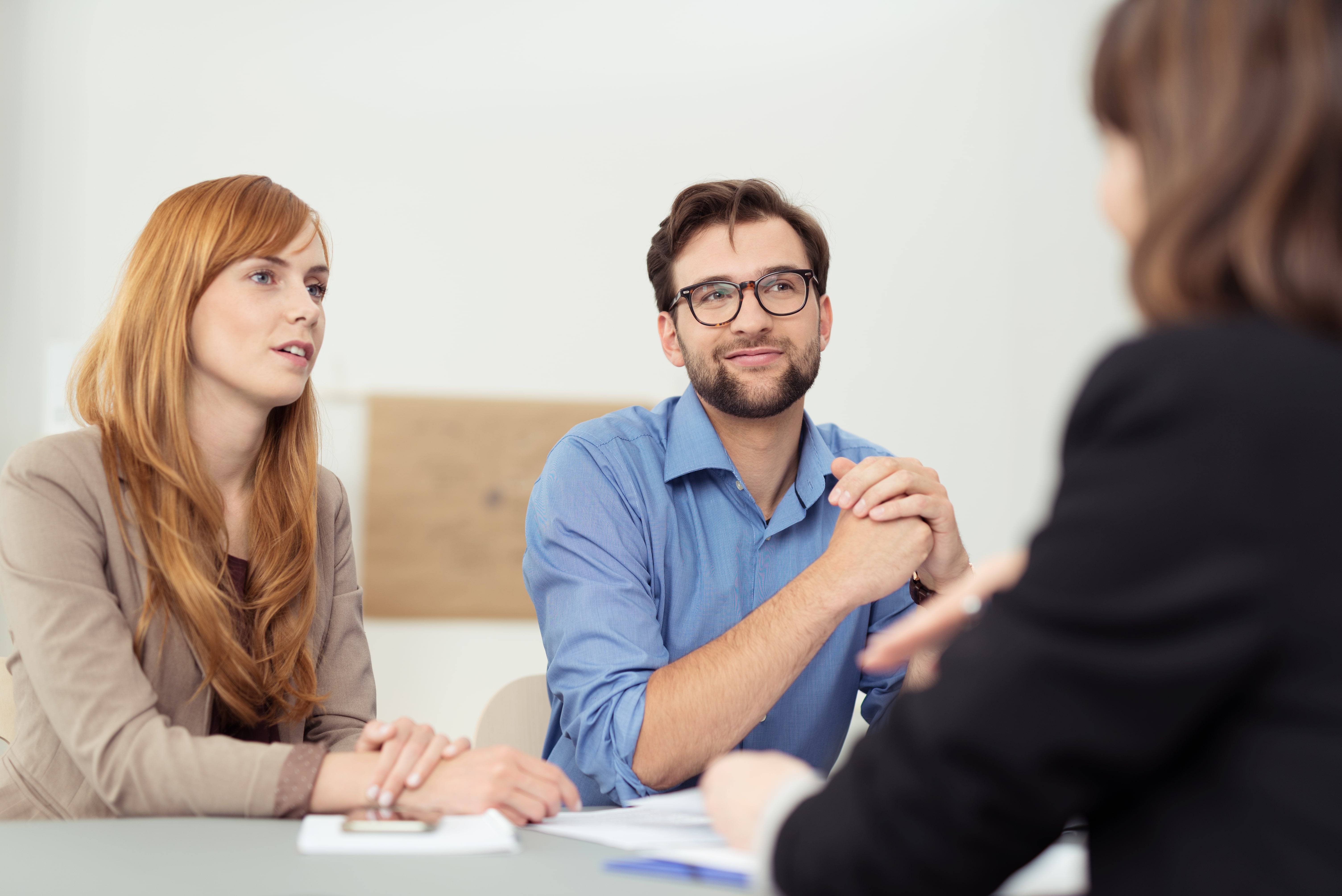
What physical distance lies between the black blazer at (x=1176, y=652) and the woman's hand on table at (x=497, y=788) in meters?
0.67

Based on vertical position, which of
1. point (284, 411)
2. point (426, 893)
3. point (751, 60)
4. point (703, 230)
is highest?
point (751, 60)

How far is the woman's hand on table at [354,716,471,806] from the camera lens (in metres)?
1.14

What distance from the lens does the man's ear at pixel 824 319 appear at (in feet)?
A: 6.57

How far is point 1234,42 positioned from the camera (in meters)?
0.55

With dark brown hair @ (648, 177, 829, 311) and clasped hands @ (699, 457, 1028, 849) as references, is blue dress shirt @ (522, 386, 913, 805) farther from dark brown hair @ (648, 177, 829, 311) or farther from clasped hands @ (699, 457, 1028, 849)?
clasped hands @ (699, 457, 1028, 849)

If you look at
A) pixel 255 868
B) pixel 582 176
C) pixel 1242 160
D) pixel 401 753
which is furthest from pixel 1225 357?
pixel 582 176

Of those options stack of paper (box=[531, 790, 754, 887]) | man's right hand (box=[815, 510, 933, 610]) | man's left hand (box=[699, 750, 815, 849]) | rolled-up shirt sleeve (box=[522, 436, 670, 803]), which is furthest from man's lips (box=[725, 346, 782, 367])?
man's left hand (box=[699, 750, 815, 849])

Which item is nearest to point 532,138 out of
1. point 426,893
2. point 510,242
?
point 510,242

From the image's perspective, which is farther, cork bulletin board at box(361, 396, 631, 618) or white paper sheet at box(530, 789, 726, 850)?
cork bulletin board at box(361, 396, 631, 618)

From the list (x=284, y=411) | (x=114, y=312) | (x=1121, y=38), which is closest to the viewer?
(x=1121, y=38)

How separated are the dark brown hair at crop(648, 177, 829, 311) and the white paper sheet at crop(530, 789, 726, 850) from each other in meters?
1.08

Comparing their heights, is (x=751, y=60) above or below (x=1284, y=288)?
above

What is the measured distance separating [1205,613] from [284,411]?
1.49 meters

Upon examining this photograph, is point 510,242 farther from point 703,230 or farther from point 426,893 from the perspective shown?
point 426,893
